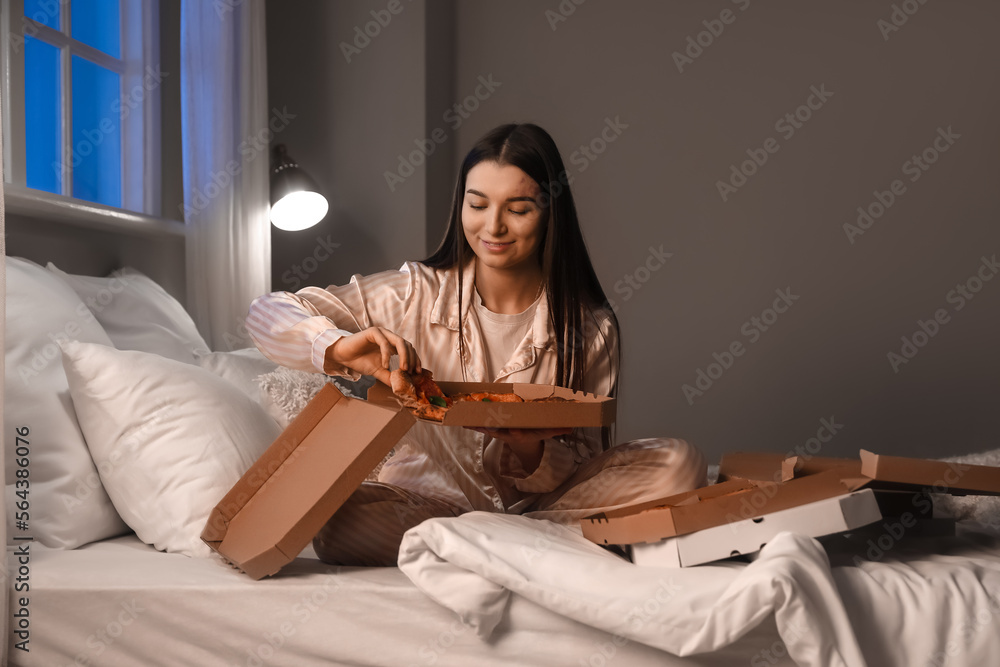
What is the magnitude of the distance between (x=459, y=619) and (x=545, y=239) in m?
0.73

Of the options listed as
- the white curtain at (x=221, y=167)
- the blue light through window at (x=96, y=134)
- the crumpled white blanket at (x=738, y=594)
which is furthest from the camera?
the white curtain at (x=221, y=167)

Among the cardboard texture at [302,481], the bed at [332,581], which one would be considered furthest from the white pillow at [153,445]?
the cardboard texture at [302,481]

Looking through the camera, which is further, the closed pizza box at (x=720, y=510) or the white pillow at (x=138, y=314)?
the white pillow at (x=138, y=314)

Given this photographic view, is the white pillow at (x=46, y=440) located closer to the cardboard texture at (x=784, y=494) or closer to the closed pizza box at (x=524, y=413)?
the closed pizza box at (x=524, y=413)

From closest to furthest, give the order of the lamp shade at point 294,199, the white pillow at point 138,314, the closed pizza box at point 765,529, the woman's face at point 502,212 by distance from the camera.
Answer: the closed pizza box at point 765,529 → the woman's face at point 502,212 → the white pillow at point 138,314 → the lamp shade at point 294,199

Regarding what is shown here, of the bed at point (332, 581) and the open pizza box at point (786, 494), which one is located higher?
the open pizza box at point (786, 494)

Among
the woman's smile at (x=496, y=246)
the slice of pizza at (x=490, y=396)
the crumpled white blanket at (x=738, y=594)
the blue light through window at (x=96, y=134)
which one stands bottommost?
the crumpled white blanket at (x=738, y=594)

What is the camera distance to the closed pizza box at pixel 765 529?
104cm

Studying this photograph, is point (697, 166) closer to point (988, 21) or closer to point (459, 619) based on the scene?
point (988, 21)

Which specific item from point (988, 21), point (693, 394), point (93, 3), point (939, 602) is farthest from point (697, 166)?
point (939, 602)

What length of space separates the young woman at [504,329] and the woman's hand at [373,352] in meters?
0.08

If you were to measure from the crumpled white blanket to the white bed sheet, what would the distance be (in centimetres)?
4

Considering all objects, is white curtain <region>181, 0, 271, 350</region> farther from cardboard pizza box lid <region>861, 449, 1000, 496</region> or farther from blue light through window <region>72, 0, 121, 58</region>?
cardboard pizza box lid <region>861, 449, 1000, 496</region>

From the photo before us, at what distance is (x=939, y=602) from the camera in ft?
3.26
